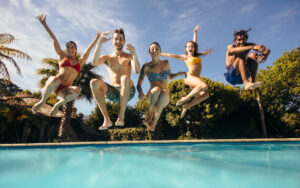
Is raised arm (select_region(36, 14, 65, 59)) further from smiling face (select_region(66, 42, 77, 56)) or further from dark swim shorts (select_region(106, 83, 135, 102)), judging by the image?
dark swim shorts (select_region(106, 83, 135, 102))

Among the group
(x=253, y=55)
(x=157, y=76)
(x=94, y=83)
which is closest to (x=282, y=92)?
(x=253, y=55)

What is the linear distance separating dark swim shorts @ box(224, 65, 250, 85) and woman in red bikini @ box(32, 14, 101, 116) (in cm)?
343

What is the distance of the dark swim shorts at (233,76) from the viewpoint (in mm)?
5248

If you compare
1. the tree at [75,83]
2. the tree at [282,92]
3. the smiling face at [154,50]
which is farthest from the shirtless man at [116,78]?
the tree at [282,92]

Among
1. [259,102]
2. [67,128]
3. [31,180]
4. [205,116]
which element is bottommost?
[31,180]

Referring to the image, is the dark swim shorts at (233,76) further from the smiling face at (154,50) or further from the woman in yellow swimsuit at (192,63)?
the smiling face at (154,50)

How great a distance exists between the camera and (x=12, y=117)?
13.9m

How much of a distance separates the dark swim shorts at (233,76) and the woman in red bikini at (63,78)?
3.43 m

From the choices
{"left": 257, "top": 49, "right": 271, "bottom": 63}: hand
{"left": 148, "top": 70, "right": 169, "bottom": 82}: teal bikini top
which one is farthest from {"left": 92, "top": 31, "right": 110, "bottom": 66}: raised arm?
{"left": 257, "top": 49, "right": 271, "bottom": 63}: hand

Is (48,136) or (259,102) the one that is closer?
(48,136)

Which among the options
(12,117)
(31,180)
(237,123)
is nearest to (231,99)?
(237,123)

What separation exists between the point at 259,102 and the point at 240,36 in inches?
845

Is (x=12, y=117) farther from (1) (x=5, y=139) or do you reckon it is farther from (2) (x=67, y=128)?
(2) (x=67, y=128)

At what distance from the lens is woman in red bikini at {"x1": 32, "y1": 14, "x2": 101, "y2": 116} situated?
178 inches
